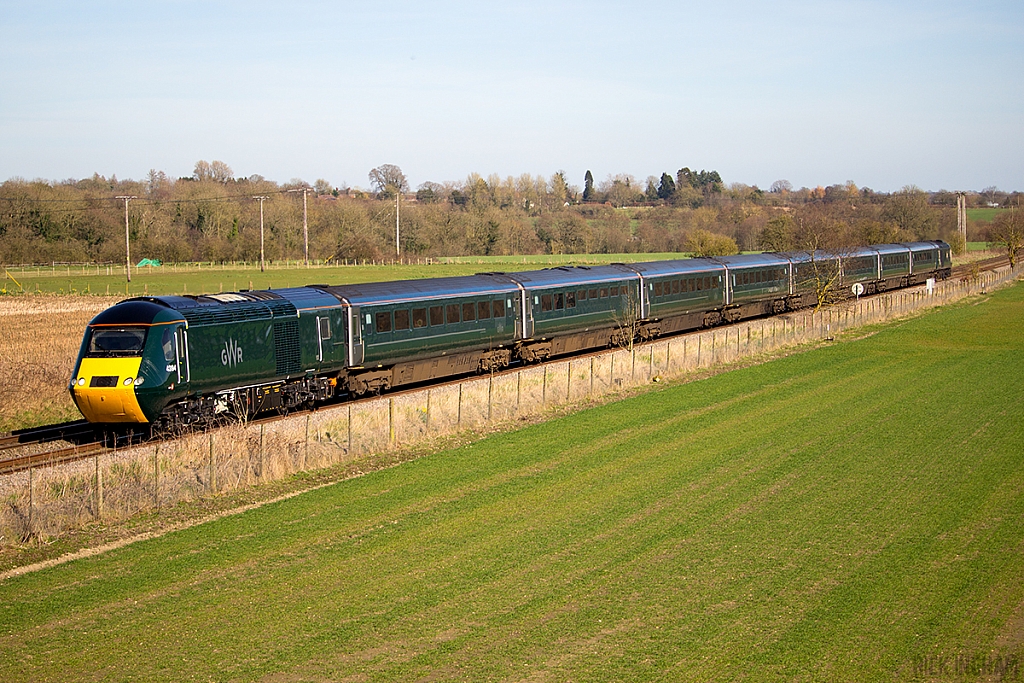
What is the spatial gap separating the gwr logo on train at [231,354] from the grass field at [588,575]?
5.50 metres

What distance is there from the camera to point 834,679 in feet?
33.2

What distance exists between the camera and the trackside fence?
16.3 metres

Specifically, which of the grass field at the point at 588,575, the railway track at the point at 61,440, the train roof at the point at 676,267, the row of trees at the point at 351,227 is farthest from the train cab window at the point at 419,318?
the row of trees at the point at 351,227

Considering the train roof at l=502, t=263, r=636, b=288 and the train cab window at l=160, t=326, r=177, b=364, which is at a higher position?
the train roof at l=502, t=263, r=636, b=288

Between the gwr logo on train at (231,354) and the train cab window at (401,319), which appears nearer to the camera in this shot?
the gwr logo on train at (231,354)

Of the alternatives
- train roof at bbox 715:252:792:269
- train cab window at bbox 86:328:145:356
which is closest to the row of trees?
train roof at bbox 715:252:792:269

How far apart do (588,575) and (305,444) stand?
27.5ft

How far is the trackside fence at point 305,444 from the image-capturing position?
53.5ft

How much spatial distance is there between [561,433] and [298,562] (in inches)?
401

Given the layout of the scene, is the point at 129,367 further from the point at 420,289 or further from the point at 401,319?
the point at 420,289

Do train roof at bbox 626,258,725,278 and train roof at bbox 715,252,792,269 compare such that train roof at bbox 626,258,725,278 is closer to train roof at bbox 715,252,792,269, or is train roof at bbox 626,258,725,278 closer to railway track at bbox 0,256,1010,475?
train roof at bbox 715,252,792,269

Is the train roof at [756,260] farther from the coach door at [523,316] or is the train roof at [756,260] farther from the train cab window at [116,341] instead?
the train cab window at [116,341]

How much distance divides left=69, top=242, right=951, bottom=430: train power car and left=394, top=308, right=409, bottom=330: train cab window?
0.07 metres

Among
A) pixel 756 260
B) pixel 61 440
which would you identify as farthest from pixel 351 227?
pixel 61 440
